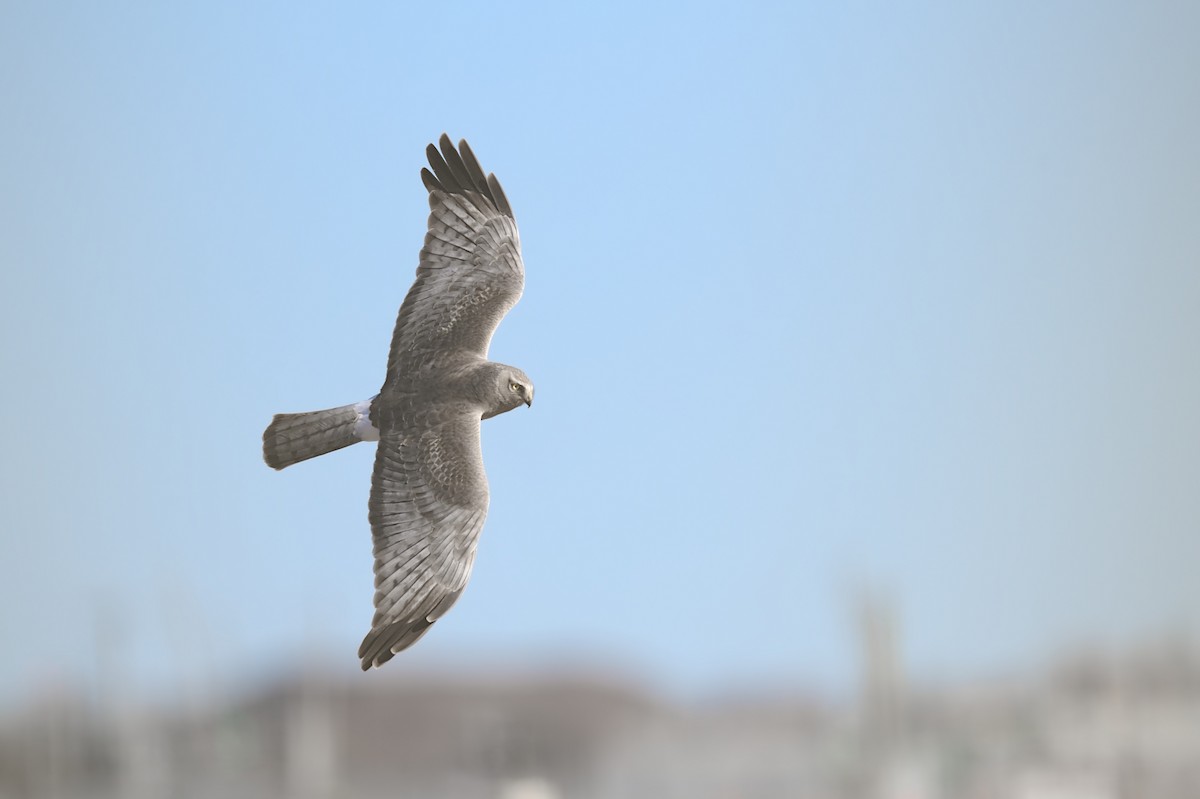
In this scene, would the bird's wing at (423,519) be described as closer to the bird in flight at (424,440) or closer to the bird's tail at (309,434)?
the bird in flight at (424,440)

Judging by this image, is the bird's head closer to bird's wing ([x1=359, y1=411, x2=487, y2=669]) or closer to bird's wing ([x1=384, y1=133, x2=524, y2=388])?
bird's wing ([x1=359, y1=411, x2=487, y2=669])

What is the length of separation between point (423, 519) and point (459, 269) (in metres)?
1.44

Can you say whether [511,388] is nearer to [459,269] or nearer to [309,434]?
[309,434]

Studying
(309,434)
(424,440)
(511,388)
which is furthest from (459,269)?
(511,388)

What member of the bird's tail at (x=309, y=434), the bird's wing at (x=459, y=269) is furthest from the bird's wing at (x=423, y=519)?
the bird's wing at (x=459, y=269)

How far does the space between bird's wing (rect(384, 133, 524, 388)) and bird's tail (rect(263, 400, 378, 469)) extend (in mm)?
303

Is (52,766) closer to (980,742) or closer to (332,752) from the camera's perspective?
(332,752)

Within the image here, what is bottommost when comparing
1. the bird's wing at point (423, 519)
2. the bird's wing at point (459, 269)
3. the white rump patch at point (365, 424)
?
the bird's wing at point (423, 519)

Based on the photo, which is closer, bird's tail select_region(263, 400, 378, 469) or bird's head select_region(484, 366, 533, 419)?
bird's head select_region(484, 366, 533, 419)

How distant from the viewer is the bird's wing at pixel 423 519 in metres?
7.13

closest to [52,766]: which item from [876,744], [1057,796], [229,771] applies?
[229,771]

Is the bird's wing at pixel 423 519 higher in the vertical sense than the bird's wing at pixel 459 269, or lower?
lower

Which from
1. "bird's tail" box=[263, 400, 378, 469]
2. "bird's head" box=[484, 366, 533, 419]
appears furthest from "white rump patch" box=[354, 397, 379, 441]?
"bird's head" box=[484, 366, 533, 419]

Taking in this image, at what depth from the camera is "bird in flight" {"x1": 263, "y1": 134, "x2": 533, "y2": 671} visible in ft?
23.0
